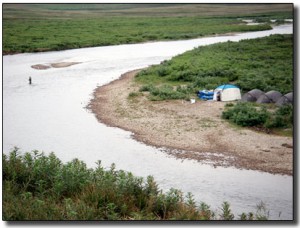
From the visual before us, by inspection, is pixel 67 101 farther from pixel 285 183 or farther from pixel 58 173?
pixel 285 183

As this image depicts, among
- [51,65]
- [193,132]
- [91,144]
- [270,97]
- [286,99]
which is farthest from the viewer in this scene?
[51,65]

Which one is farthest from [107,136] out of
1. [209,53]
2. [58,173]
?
[209,53]

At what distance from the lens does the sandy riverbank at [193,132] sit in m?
8.89

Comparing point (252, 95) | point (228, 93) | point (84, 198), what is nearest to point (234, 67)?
point (228, 93)

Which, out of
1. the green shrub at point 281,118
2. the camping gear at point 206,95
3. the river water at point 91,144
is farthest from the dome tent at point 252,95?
the green shrub at point 281,118

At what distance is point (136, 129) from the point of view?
11586mm

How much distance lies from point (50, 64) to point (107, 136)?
4.32 metres

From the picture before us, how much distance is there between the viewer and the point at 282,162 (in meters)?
7.93

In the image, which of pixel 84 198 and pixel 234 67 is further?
pixel 234 67

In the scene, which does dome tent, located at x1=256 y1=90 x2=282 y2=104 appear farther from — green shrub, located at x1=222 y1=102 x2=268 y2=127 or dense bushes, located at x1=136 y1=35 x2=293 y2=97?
green shrub, located at x1=222 y1=102 x2=268 y2=127

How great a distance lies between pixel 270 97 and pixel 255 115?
0.73 m

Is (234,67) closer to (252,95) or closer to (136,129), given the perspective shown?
(252,95)

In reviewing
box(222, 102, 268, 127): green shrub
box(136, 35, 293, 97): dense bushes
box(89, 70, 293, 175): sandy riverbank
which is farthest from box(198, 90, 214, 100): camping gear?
box(222, 102, 268, 127): green shrub

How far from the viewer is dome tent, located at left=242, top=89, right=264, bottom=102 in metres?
12.8
